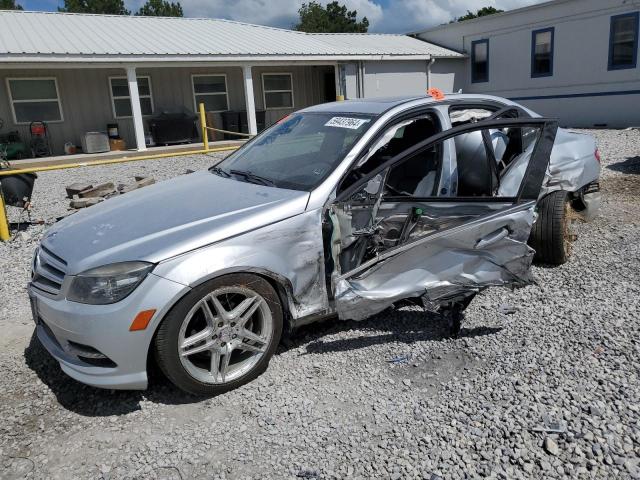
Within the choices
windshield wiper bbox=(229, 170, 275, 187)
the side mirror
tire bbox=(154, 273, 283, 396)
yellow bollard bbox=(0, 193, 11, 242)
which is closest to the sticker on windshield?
the side mirror

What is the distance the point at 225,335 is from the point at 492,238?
1.83 m

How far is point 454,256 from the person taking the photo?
3518 mm

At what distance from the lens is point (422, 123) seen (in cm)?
420

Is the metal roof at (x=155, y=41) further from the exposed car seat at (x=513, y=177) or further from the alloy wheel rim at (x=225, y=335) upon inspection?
the alloy wheel rim at (x=225, y=335)

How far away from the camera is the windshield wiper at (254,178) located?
3724mm

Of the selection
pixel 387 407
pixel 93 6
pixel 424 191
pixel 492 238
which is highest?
pixel 93 6

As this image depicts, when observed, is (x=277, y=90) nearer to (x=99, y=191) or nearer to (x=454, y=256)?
(x=99, y=191)

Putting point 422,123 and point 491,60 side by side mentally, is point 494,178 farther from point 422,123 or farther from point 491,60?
point 491,60

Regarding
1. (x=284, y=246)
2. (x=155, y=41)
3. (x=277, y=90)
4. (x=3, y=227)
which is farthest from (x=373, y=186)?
(x=277, y=90)

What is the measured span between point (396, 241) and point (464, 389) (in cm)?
107

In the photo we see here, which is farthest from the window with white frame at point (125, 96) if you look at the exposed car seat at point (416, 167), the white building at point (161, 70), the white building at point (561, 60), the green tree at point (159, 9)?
the green tree at point (159, 9)

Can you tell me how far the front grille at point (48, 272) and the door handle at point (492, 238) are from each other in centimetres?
256

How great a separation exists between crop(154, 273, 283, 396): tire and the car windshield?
826 mm

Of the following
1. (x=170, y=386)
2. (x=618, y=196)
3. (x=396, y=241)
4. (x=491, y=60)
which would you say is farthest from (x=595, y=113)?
(x=170, y=386)
